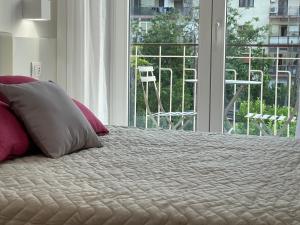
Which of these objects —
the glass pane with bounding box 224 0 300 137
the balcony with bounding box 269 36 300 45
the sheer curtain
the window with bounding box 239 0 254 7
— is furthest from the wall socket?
the balcony with bounding box 269 36 300 45

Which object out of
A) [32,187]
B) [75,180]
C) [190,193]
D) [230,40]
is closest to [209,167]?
[190,193]

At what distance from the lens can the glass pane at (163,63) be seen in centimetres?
365

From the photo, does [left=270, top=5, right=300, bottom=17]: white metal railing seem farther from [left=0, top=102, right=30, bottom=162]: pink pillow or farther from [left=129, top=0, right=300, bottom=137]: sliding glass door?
[left=0, top=102, right=30, bottom=162]: pink pillow

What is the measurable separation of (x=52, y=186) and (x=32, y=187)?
6 centimetres

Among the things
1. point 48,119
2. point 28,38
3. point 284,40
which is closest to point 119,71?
point 28,38

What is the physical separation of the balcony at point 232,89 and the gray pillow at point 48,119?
5.46 ft

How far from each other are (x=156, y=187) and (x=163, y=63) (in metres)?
2.37

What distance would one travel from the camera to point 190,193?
139 cm

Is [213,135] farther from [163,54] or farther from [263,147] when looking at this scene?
[163,54]

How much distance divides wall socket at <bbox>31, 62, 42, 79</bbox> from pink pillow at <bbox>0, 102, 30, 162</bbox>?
3.94 feet

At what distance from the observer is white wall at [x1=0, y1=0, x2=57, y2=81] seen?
2.90 metres

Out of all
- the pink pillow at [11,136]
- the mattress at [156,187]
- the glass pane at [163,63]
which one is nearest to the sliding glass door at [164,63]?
the glass pane at [163,63]

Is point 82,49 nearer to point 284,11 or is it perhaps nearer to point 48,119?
point 284,11

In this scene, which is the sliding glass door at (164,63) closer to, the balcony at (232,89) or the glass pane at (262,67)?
the balcony at (232,89)
